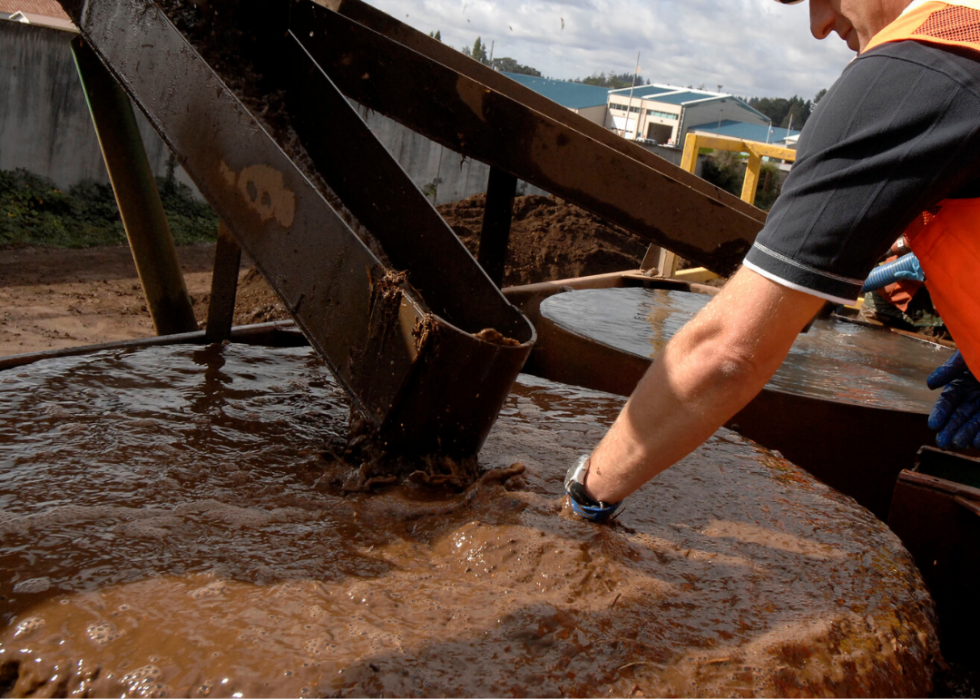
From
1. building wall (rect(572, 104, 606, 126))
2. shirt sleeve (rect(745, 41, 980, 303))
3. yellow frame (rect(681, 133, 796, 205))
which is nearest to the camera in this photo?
shirt sleeve (rect(745, 41, 980, 303))

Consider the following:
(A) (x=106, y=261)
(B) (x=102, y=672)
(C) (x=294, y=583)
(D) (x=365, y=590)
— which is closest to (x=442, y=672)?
(D) (x=365, y=590)

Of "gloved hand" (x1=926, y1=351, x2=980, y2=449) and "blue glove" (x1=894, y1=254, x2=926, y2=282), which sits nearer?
"gloved hand" (x1=926, y1=351, x2=980, y2=449)

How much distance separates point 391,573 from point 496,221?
184cm

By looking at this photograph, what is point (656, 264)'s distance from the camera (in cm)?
757

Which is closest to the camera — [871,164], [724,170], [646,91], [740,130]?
[871,164]

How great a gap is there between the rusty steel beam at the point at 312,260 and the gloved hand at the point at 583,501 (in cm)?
30

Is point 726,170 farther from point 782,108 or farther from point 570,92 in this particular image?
point 782,108

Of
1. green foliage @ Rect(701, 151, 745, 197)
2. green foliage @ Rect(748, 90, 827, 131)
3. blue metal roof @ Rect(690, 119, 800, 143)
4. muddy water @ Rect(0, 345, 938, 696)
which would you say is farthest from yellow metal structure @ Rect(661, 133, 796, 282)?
green foliage @ Rect(748, 90, 827, 131)

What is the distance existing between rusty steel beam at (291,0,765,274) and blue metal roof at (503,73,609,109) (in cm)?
3098

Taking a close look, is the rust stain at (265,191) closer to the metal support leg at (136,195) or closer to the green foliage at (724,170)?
the metal support leg at (136,195)

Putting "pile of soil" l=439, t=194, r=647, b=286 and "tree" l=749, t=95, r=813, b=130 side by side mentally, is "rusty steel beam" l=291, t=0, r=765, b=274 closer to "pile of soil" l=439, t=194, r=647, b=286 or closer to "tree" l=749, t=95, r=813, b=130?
→ "pile of soil" l=439, t=194, r=647, b=286

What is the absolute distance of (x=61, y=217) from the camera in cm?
988

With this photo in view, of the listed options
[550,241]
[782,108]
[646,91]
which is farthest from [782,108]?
[550,241]

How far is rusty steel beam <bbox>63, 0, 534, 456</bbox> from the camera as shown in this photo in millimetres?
1894
